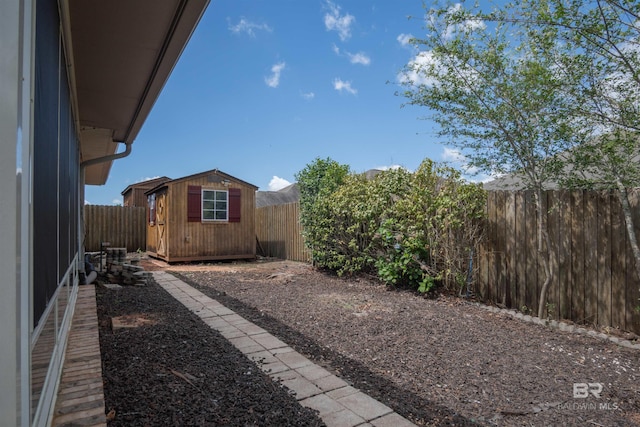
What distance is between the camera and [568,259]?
163 inches

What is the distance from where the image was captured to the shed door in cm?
1012

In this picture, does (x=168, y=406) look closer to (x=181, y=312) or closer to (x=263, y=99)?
(x=181, y=312)

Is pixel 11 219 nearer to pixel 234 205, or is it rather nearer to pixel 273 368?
pixel 273 368

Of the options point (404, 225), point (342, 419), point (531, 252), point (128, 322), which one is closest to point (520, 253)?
point (531, 252)

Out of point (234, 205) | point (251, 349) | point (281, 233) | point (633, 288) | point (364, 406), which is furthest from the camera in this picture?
point (281, 233)

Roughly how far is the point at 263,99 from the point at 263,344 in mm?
8622

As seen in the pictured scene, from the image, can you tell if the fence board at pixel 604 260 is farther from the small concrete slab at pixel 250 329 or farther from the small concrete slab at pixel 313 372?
the small concrete slab at pixel 250 329

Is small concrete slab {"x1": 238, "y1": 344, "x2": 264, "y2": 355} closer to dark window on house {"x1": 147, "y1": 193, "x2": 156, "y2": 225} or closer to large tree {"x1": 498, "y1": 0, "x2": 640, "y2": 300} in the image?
large tree {"x1": 498, "y1": 0, "x2": 640, "y2": 300}

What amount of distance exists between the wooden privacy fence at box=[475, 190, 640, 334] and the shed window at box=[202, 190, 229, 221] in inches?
296

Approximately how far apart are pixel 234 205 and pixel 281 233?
1655mm

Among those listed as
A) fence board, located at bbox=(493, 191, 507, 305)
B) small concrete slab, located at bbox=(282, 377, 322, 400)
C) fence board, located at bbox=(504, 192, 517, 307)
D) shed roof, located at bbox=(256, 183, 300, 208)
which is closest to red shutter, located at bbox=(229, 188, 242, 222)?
fence board, located at bbox=(493, 191, 507, 305)

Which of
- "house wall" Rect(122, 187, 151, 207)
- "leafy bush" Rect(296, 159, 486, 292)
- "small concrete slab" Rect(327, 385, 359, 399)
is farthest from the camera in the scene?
"house wall" Rect(122, 187, 151, 207)

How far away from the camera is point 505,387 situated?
8.36 feet

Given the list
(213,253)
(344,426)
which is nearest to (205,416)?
(344,426)
